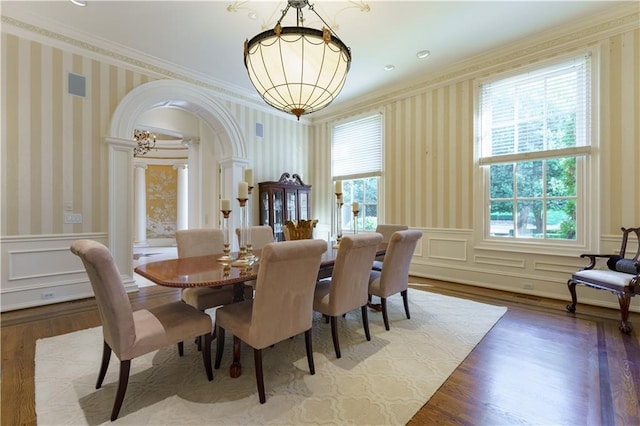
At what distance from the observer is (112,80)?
376 cm

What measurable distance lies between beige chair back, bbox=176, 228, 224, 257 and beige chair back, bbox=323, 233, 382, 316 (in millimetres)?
1360

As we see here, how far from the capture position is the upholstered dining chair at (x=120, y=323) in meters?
1.46

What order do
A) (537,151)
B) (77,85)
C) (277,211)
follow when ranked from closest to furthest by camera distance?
(77,85)
(537,151)
(277,211)

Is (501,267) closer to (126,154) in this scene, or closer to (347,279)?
(347,279)

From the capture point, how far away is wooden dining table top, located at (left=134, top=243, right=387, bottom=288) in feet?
5.51

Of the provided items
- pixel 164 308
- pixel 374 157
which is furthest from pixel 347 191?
pixel 164 308

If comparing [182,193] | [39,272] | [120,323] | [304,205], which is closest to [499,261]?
[304,205]

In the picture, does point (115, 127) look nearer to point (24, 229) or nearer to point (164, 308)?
point (24, 229)

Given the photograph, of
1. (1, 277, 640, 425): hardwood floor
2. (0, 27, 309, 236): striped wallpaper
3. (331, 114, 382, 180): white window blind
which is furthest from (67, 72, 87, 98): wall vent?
(331, 114, 382, 180): white window blind

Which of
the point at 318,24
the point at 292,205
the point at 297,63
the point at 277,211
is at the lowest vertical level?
the point at 277,211

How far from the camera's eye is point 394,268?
8.84 feet

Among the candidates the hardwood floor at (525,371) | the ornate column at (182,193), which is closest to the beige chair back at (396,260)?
the hardwood floor at (525,371)

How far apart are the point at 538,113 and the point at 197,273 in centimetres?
435

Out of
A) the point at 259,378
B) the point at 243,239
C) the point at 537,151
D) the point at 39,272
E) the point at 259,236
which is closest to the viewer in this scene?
the point at 259,378
